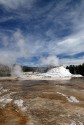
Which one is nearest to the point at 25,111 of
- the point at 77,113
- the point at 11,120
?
the point at 11,120

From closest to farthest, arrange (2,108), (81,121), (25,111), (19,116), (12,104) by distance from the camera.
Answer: (81,121), (19,116), (25,111), (2,108), (12,104)

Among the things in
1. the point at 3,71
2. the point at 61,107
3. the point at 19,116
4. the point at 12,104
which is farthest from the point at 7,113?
the point at 3,71

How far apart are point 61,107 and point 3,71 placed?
120292 millimetres

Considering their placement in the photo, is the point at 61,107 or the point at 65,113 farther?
the point at 61,107

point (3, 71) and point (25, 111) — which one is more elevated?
point (3, 71)

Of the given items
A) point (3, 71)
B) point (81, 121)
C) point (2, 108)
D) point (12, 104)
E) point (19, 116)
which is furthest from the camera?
point (3, 71)

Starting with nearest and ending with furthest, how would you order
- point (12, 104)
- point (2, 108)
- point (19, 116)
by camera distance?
point (19, 116) → point (2, 108) → point (12, 104)

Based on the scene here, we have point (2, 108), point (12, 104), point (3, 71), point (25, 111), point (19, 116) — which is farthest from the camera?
point (3, 71)

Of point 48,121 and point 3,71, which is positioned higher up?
point 3,71

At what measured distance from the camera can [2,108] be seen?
28125 mm

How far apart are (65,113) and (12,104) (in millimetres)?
8940

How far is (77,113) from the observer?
25.1m

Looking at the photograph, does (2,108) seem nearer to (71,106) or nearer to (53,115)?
(53,115)

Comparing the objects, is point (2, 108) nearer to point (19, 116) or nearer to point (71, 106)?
point (19, 116)
